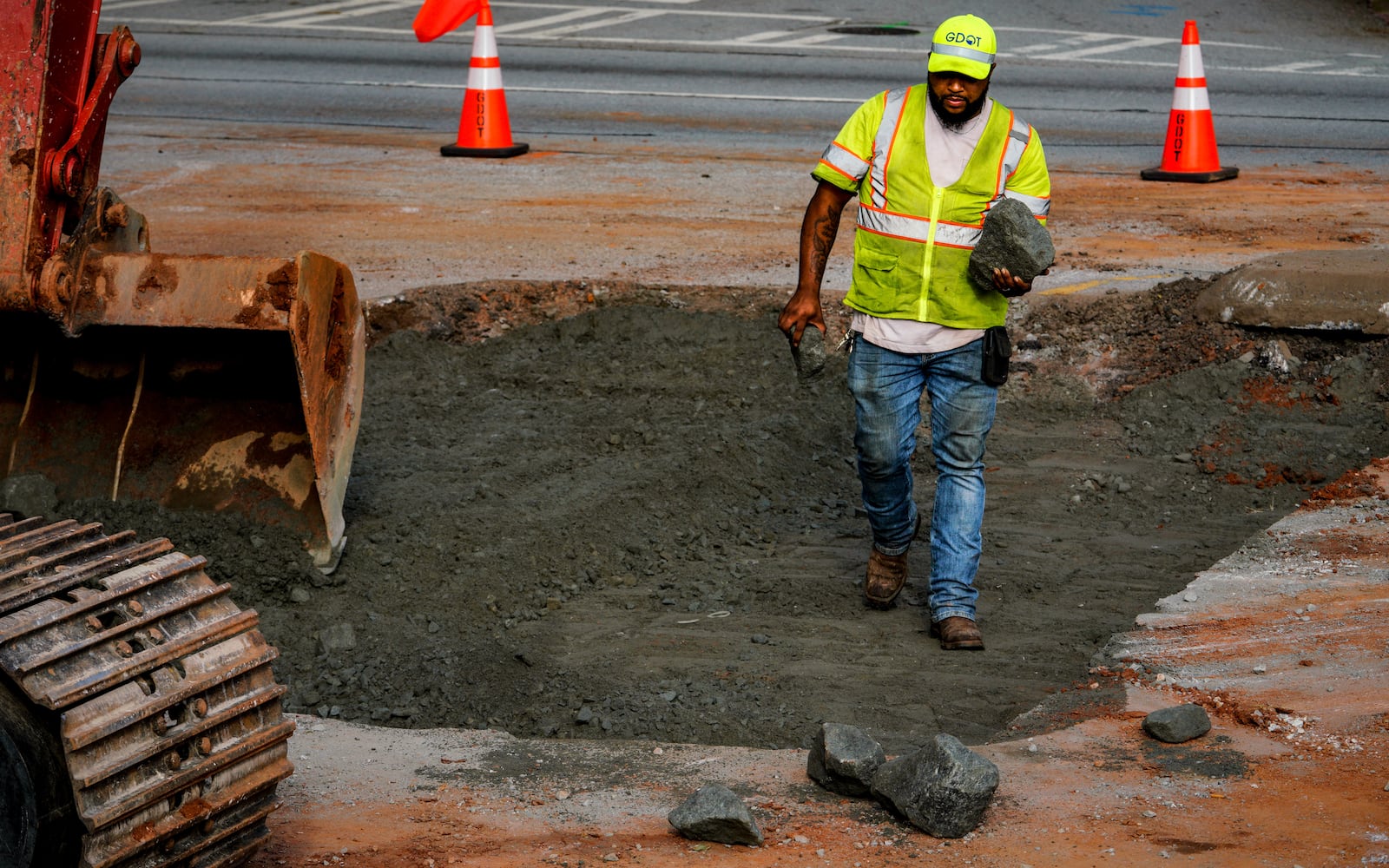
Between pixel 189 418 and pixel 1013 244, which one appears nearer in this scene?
pixel 1013 244

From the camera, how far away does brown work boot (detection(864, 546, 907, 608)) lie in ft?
16.8

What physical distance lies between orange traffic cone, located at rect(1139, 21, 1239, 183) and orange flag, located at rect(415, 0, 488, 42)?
517cm

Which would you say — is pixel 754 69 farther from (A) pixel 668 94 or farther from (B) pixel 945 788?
(B) pixel 945 788

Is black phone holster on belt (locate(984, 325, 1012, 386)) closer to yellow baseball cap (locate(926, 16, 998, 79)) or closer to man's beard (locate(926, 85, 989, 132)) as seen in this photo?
man's beard (locate(926, 85, 989, 132))

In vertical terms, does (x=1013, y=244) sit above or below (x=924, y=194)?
below

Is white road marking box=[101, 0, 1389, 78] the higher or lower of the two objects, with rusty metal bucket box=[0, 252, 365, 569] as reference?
higher

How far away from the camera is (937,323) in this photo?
4.68 meters

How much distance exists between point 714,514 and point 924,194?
167 cm

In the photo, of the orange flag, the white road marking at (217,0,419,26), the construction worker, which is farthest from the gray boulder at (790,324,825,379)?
the white road marking at (217,0,419,26)

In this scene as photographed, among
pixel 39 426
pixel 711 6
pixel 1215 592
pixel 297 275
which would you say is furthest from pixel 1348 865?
pixel 711 6

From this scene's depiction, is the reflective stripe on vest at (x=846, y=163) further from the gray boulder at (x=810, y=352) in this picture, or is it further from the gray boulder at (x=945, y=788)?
the gray boulder at (x=945, y=788)

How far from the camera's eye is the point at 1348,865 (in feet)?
10.3

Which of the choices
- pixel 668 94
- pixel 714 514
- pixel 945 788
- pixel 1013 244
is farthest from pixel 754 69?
pixel 945 788

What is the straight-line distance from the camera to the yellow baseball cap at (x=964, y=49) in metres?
4.39
